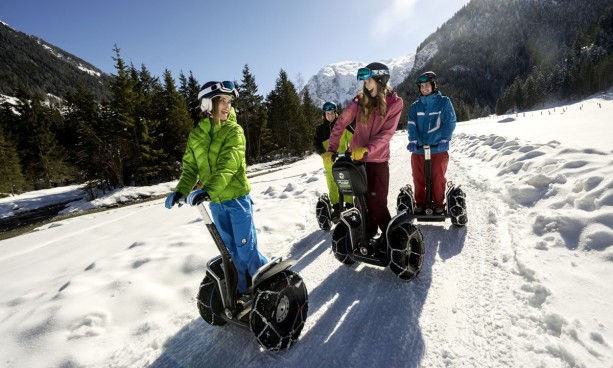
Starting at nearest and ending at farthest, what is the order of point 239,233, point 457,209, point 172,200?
point 172,200
point 239,233
point 457,209

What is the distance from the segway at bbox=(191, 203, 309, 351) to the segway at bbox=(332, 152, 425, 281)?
124 cm

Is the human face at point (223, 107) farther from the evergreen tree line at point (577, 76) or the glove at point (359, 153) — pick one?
the evergreen tree line at point (577, 76)

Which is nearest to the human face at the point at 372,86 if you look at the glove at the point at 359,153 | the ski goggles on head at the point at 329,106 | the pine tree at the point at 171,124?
the glove at the point at 359,153

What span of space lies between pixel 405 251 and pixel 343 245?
876 mm

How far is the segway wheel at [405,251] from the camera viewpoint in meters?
3.72

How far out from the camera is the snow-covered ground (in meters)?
2.64

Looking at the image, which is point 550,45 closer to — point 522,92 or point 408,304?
point 522,92

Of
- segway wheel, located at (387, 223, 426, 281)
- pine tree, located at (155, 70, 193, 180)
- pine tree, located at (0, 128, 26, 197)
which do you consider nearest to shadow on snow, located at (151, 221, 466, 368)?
segway wheel, located at (387, 223, 426, 281)

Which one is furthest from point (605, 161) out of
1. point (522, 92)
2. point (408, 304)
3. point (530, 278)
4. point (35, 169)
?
point (522, 92)

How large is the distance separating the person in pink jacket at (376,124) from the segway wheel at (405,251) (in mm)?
249

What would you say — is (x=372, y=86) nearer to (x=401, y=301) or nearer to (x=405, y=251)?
(x=405, y=251)

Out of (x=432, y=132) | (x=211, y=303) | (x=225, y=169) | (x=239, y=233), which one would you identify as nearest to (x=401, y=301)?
(x=239, y=233)

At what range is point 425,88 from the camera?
5.47 meters

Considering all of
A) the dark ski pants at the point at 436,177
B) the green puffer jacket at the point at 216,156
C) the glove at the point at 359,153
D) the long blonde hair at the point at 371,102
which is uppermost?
the long blonde hair at the point at 371,102
